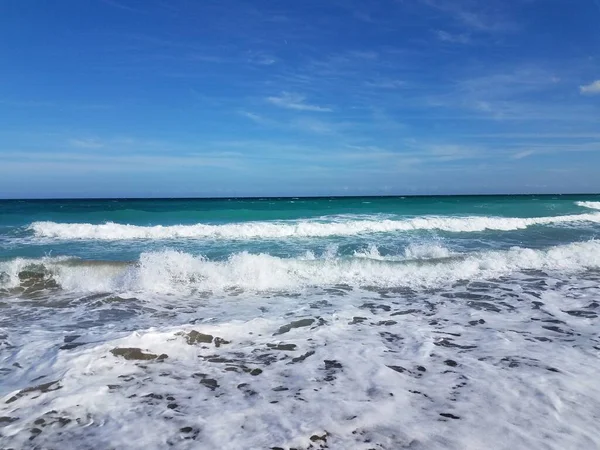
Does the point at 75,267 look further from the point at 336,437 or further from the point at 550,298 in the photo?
the point at 550,298

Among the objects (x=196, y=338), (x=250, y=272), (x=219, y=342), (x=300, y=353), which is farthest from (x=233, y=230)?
(x=300, y=353)

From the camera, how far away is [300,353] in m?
5.25

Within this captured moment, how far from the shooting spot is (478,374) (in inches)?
177

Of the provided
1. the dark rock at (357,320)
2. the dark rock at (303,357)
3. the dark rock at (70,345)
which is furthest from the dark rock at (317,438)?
the dark rock at (70,345)

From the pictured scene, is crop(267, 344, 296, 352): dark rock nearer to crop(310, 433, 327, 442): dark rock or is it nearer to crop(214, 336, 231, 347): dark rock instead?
crop(214, 336, 231, 347): dark rock

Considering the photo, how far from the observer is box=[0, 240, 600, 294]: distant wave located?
9.28m

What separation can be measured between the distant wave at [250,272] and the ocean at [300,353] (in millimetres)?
52

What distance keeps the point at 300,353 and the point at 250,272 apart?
4732 mm

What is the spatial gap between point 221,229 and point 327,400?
641 inches

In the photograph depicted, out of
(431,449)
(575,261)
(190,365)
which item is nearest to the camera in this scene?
(431,449)

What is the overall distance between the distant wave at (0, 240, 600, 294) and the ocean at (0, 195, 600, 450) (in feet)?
0.17

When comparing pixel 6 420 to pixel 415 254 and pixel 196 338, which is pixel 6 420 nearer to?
pixel 196 338

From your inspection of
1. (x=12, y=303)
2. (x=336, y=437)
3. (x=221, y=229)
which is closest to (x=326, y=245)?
(x=221, y=229)

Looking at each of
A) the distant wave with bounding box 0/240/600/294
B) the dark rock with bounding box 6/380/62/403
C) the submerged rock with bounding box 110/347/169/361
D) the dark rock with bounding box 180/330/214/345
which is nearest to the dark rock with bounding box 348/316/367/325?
the dark rock with bounding box 180/330/214/345
